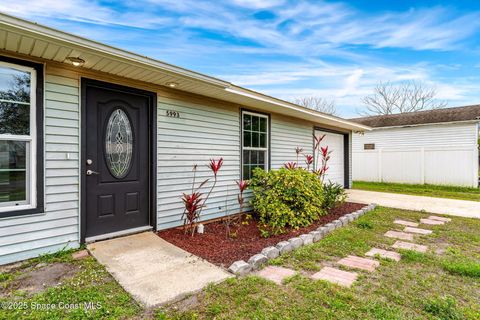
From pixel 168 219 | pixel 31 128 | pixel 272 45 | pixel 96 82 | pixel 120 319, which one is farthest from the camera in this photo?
pixel 272 45

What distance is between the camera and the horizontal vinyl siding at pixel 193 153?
4160 mm

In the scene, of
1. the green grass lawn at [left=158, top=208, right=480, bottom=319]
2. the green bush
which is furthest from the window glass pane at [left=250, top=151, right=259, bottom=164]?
the green grass lawn at [left=158, top=208, right=480, bottom=319]

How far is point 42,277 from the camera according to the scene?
8.28ft

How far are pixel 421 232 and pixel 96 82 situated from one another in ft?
18.0

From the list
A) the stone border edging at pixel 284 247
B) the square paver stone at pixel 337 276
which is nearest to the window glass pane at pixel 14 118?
the stone border edging at pixel 284 247

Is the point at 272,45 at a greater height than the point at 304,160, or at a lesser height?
greater

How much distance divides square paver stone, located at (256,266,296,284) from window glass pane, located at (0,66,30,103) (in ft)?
10.6

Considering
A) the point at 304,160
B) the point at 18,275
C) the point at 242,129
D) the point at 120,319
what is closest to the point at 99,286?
the point at 120,319

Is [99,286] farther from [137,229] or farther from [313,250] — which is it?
[313,250]

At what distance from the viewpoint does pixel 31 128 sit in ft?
9.64

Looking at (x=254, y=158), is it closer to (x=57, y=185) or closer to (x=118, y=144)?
(x=118, y=144)

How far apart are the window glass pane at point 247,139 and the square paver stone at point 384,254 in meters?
3.14

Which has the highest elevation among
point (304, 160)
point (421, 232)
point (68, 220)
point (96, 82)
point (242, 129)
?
point (96, 82)

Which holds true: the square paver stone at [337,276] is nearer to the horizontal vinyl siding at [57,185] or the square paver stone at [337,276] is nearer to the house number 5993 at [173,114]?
the horizontal vinyl siding at [57,185]
